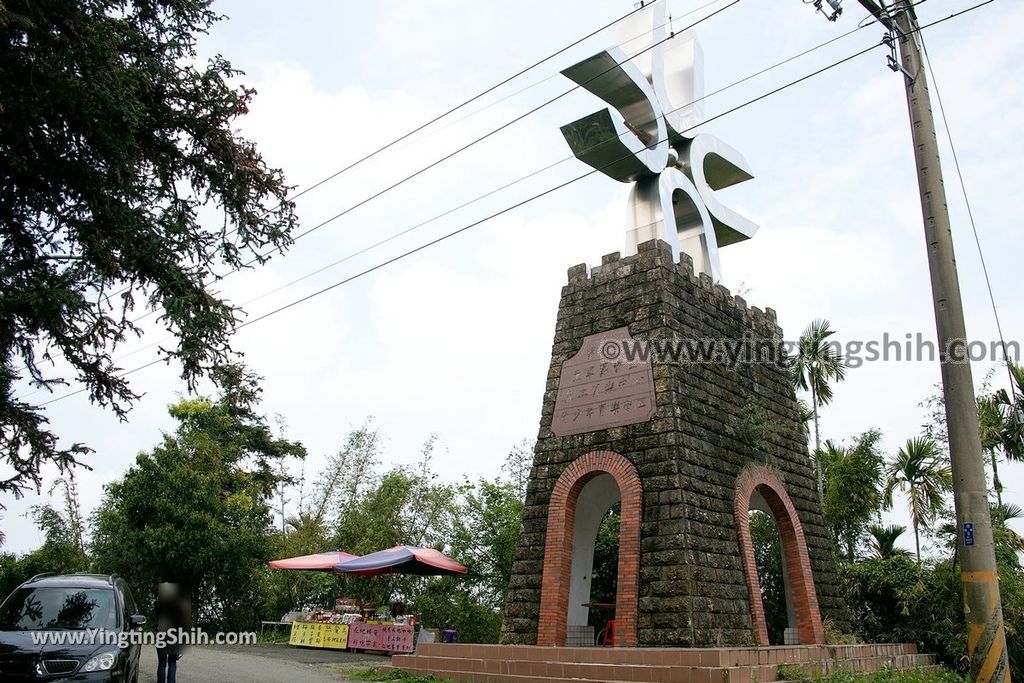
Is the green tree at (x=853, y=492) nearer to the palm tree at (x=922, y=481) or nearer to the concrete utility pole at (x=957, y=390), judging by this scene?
the palm tree at (x=922, y=481)

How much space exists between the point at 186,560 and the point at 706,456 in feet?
42.9

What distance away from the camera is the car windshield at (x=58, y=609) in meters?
7.84

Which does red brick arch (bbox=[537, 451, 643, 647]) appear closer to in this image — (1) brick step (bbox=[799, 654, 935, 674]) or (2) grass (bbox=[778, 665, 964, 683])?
(2) grass (bbox=[778, 665, 964, 683])

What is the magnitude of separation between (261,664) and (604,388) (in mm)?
6731

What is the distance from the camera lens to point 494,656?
1040cm

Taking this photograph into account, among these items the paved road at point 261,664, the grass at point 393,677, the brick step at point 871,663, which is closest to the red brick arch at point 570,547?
the grass at point 393,677

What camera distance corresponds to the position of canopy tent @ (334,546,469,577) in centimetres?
1551

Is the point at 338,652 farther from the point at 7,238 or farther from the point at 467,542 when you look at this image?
the point at 7,238

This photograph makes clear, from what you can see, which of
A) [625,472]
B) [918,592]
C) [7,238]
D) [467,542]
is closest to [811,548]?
[918,592]

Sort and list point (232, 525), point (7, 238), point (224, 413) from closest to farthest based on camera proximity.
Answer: point (7, 238), point (232, 525), point (224, 413)

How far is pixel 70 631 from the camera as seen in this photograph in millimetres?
7715

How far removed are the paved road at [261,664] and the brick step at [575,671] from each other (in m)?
1.34

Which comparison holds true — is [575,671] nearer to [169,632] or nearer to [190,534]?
[169,632]

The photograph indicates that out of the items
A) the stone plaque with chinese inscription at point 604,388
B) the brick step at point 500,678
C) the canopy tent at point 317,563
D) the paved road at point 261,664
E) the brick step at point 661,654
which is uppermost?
the stone plaque with chinese inscription at point 604,388
